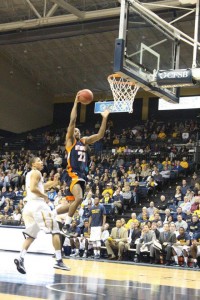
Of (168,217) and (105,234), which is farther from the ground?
(168,217)

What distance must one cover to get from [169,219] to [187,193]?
2.00m

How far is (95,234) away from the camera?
46.9 ft

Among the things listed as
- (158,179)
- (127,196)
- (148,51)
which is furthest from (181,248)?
(158,179)

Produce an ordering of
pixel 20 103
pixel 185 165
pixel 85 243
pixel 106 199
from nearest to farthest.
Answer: pixel 85 243
pixel 106 199
pixel 185 165
pixel 20 103

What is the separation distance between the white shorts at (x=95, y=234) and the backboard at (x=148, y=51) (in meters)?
5.01

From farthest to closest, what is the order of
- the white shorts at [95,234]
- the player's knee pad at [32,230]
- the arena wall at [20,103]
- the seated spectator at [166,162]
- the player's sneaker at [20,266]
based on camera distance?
the arena wall at [20,103], the seated spectator at [166,162], the white shorts at [95,234], the player's knee pad at [32,230], the player's sneaker at [20,266]

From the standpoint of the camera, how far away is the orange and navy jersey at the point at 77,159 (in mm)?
7367

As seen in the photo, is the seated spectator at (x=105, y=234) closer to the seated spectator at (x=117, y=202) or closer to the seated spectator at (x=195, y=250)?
the seated spectator at (x=117, y=202)

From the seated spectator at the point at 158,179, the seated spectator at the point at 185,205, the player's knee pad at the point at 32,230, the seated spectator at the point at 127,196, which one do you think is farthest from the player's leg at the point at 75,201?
the seated spectator at the point at 158,179

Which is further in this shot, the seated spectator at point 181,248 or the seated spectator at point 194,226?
the seated spectator at point 194,226

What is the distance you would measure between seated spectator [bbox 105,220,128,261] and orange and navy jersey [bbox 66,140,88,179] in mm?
6676

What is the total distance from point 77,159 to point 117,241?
22.6 feet

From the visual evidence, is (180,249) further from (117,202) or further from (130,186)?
(130,186)

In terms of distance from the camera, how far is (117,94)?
42.0ft
